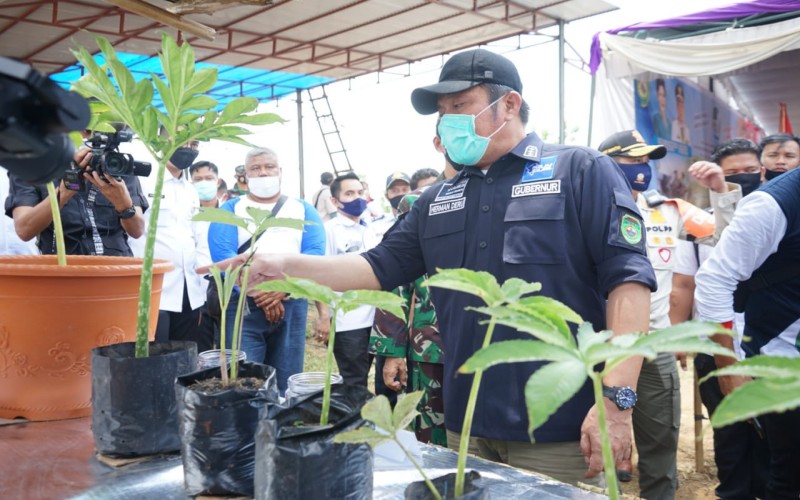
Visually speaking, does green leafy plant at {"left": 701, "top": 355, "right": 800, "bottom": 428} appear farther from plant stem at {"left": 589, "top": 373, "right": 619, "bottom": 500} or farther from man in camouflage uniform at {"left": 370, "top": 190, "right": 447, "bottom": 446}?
man in camouflage uniform at {"left": 370, "top": 190, "right": 447, "bottom": 446}

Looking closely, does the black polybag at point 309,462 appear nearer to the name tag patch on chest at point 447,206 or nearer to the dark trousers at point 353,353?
the name tag patch on chest at point 447,206

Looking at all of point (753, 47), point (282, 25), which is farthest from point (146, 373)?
point (282, 25)

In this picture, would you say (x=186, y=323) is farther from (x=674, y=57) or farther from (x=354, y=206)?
(x=674, y=57)

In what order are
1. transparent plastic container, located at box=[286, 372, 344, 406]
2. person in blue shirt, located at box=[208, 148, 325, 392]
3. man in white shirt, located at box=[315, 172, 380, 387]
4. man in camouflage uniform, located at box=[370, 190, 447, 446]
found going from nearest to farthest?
transparent plastic container, located at box=[286, 372, 344, 406] → man in camouflage uniform, located at box=[370, 190, 447, 446] → person in blue shirt, located at box=[208, 148, 325, 392] → man in white shirt, located at box=[315, 172, 380, 387]

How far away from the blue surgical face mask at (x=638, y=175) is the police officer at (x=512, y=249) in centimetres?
169

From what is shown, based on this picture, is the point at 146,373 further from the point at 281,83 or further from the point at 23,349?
the point at 281,83

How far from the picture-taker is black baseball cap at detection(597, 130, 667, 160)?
3.30m

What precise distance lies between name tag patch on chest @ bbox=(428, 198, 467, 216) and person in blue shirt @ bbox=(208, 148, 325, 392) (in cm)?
147

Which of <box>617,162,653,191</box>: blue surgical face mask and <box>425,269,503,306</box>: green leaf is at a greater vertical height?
<box>617,162,653,191</box>: blue surgical face mask

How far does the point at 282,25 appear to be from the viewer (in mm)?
9227

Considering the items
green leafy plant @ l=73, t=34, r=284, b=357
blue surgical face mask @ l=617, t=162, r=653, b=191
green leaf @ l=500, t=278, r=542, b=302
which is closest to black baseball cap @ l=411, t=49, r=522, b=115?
green leafy plant @ l=73, t=34, r=284, b=357

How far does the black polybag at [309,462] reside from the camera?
0.76 m

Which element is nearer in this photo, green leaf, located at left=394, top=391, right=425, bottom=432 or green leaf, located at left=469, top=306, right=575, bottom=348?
green leaf, located at left=469, top=306, right=575, bottom=348

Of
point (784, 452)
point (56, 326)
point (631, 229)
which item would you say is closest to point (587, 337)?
point (631, 229)
